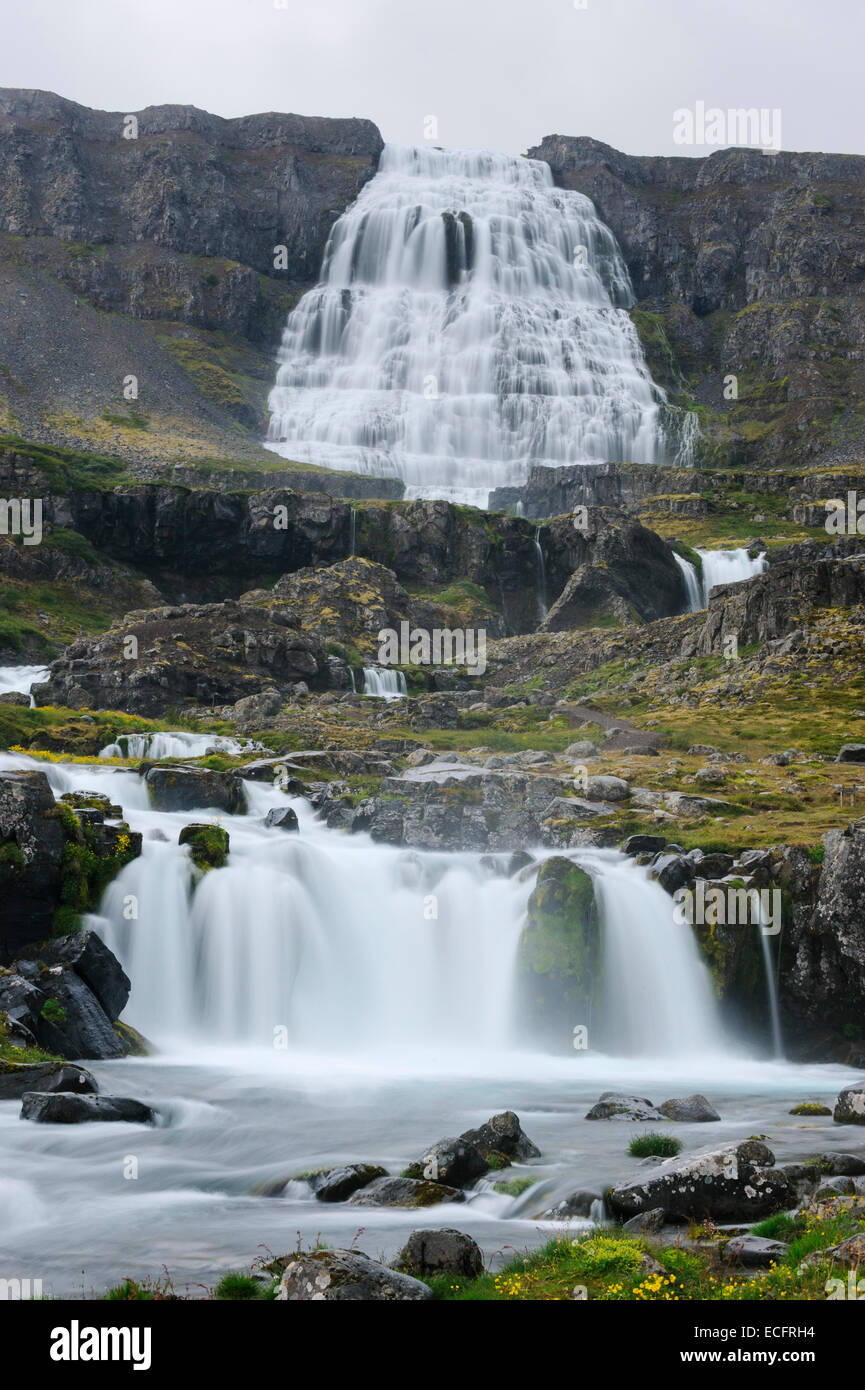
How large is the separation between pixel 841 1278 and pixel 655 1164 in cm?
575

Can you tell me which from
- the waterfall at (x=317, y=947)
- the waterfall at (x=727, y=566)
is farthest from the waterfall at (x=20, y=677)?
the waterfall at (x=727, y=566)

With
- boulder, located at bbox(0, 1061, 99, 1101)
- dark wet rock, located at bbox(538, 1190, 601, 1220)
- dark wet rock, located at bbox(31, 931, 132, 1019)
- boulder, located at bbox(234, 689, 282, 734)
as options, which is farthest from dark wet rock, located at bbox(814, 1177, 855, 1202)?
boulder, located at bbox(234, 689, 282, 734)

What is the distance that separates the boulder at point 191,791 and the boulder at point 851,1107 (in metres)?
25.2

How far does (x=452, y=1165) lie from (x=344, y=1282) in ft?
18.8

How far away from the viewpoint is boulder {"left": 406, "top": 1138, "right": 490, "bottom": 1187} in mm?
14695

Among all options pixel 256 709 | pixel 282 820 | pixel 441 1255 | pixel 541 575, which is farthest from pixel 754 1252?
pixel 541 575

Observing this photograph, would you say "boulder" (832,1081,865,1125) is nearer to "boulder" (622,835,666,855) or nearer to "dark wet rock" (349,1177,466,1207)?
"dark wet rock" (349,1177,466,1207)

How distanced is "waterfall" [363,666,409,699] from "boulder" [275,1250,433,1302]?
5740cm

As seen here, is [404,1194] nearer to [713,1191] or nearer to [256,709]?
[713,1191]

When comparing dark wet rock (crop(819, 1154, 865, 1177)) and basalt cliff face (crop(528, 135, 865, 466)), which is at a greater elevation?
basalt cliff face (crop(528, 135, 865, 466))

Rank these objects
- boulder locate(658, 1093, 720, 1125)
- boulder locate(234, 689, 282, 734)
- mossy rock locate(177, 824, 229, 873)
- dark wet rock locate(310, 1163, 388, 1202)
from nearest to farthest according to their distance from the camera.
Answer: dark wet rock locate(310, 1163, 388, 1202), boulder locate(658, 1093, 720, 1125), mossy rock locate(177, 824, 229, 873), boulder locate(234, 689, 282, 734)

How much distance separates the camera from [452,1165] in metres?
14.7

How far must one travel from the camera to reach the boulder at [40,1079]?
60.2ft
